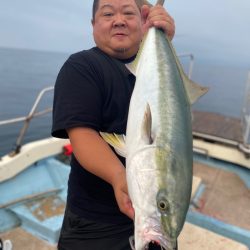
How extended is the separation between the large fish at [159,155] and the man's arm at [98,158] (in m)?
0.10

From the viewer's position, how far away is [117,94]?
76.9 inches

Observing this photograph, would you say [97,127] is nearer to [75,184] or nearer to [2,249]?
[75,184]

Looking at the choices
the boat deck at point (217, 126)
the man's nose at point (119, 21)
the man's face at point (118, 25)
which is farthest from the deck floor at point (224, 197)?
the man's nose at point (119, 21)

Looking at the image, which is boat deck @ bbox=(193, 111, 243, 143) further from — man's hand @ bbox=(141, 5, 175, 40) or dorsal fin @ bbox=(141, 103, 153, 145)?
dorsal fin @ bbox=(141, 103, 153, 145)

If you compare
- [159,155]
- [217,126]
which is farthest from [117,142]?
[217,126]

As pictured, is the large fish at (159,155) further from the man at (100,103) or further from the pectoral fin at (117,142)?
the man at (100,103)

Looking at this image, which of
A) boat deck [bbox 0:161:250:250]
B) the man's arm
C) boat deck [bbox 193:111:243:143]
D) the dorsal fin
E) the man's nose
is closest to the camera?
the dorsal fin

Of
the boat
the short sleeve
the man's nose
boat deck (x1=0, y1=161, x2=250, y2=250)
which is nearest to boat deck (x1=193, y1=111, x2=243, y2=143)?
the boat

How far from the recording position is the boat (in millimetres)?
4016

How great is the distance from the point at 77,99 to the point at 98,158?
0.34 metres

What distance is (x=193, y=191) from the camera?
5.27 meters

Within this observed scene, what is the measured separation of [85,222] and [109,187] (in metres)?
0.28

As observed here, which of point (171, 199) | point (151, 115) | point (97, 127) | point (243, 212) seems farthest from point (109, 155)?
point (243, 212)

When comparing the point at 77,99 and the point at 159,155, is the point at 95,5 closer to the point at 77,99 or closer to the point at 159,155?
the point at 77,99
